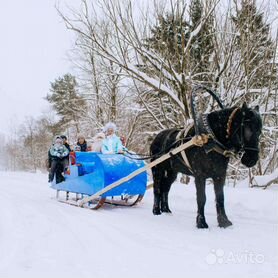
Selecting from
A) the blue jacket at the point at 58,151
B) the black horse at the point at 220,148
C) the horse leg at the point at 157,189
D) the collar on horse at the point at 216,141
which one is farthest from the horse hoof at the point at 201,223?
the blue jacket at the point at 58,151

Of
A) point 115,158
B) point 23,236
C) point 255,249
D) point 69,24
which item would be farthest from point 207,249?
point 69,24

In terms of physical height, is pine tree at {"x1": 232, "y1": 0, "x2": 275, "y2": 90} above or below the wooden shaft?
above

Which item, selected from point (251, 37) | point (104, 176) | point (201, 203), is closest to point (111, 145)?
point (104, 176)

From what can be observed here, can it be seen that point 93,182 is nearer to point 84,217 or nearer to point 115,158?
point 115,158

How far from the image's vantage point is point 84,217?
16.6 ft

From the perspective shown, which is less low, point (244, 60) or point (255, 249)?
point (244, 60)

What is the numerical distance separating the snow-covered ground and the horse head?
0.90 metres

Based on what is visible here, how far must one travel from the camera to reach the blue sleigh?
19.5ft

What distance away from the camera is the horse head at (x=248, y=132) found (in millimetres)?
3971

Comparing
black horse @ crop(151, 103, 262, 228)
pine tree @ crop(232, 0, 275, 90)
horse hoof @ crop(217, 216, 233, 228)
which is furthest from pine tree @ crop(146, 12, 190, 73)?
horse hoof @ crop(217, 216, 233, 228)

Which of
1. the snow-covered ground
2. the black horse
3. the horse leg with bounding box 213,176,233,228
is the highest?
the black horse

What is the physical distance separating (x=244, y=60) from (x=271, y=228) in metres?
4.92

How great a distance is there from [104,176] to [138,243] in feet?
8.07

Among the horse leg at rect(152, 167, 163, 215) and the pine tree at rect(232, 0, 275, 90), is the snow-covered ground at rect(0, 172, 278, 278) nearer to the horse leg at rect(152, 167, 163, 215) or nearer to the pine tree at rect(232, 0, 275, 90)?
the horse leg at rect(152, 167, 163, 215)
